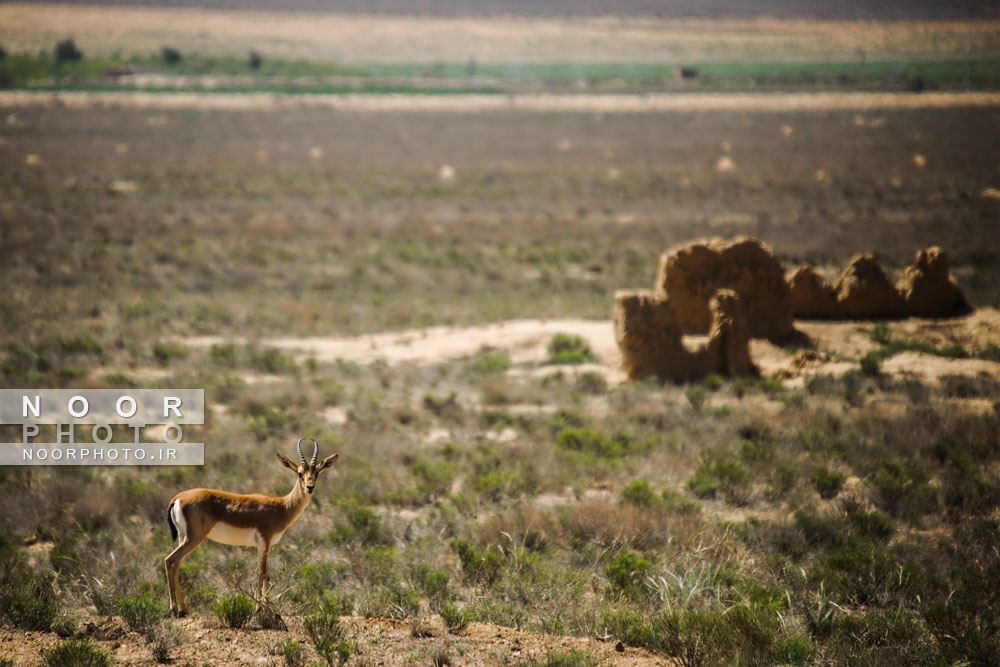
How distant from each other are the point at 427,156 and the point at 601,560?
44.9 metres

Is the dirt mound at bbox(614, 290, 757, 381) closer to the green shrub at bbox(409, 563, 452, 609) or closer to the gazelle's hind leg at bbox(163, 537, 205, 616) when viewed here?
the green shrub at bbox(409, 563, 452, 609)

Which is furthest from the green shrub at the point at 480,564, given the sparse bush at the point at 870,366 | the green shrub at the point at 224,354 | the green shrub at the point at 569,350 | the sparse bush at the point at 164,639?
the green shrub at the point at 224,354

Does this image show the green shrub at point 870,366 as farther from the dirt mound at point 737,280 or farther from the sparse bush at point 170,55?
the sparse bush at point 170,55

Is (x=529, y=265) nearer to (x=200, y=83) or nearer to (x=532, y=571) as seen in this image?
(x=532, y=571)

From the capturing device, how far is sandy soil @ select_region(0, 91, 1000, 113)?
39859 mm

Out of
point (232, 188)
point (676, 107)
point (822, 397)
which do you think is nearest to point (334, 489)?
point (822, 397)

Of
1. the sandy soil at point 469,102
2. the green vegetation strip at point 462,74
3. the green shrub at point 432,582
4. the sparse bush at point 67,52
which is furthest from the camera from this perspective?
the sandy soil at point 469,102

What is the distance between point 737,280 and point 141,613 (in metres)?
11.9

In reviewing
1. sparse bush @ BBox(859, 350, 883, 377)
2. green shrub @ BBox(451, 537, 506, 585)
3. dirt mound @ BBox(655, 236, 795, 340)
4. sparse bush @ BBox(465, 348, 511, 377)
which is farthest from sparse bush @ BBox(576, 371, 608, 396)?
green shrub @ BBox(451, 537, 506, 585)

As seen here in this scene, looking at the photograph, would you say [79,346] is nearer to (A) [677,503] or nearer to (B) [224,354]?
(B) [224,354]

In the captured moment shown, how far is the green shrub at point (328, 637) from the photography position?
491 centimetres

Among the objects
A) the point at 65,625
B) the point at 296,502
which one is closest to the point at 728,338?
the point at 296,502

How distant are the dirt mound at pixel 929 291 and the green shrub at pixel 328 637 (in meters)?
14.5

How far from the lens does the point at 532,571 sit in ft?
23.3
